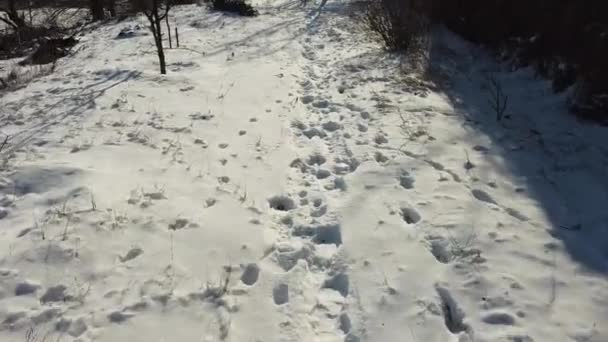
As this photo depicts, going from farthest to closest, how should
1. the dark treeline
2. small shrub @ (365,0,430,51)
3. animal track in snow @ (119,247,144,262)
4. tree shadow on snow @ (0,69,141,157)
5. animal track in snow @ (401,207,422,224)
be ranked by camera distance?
small shrub @ (365,0,430,51), the dark treeline, tree shadow on snow @ (0,69,141,157), animal track in snow @ (401,207,422,224), animal track in snow @ (119,247,144,262)

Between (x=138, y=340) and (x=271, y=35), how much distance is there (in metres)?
9.66

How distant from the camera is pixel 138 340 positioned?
9.77 feet

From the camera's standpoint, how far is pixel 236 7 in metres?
14.2


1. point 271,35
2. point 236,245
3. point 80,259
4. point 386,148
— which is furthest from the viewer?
point 271,35

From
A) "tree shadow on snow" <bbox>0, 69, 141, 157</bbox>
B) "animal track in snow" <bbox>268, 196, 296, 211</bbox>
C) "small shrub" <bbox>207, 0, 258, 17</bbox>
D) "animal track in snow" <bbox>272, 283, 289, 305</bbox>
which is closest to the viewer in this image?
"animal track in snow" <bbox>272, 283, 289, 305</bbox>

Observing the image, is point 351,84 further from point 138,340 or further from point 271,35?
point 138,340

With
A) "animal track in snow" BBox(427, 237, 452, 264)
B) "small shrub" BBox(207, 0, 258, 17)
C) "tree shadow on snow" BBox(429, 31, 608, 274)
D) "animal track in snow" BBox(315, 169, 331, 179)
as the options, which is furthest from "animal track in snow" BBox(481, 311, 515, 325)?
"small shrub" BBox(207, 0, 258, 17)

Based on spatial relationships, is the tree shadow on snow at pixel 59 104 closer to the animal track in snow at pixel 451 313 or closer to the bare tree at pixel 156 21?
the bare tree at pixel 156 21

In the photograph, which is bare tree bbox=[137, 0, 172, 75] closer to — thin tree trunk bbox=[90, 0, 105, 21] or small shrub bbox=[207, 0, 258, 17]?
small shrub bbox=[207, 0, 258, 17]

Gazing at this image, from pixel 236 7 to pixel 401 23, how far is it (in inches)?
274

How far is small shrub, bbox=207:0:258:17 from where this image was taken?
14.1 m

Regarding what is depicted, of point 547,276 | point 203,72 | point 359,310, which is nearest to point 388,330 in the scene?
point 359,310

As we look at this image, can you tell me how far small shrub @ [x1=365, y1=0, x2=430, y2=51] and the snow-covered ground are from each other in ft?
5.37

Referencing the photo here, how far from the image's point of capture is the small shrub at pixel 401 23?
29.4ft
